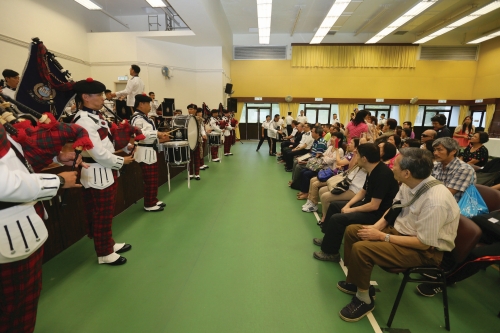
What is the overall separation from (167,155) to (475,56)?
1656 centimetres

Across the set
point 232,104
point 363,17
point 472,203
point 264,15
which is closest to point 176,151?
point 472,203

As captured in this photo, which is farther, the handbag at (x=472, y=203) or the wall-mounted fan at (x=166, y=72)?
the wall-mounted fan at (x=166, y=72)

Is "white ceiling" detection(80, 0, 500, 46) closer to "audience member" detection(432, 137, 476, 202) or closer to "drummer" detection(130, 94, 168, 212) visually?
"drummer" detection(130, 94, 168, 212)

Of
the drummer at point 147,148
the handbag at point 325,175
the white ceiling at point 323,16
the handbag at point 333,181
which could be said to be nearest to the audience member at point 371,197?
the handbag at point 333,181

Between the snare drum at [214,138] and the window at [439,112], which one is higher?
the window at [439,112]

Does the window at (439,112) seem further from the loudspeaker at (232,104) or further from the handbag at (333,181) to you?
the handbag at (333,181)

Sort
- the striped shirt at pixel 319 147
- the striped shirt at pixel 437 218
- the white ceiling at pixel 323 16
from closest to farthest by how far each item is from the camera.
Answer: the striped shirt at pixel 437 218
the striped shirt at pixel 319 147
the white ceiling at pixel 323 16

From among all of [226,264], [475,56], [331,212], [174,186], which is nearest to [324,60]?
[475,56]

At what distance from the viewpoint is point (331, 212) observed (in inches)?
109

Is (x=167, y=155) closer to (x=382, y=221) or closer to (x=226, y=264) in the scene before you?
(x=226, y=264)

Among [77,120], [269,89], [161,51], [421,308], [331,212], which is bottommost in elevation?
[421,308]

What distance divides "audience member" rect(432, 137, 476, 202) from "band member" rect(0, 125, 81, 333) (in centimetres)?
330

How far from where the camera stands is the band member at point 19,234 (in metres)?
1.06

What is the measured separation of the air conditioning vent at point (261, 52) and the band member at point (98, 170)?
40.3 ft
